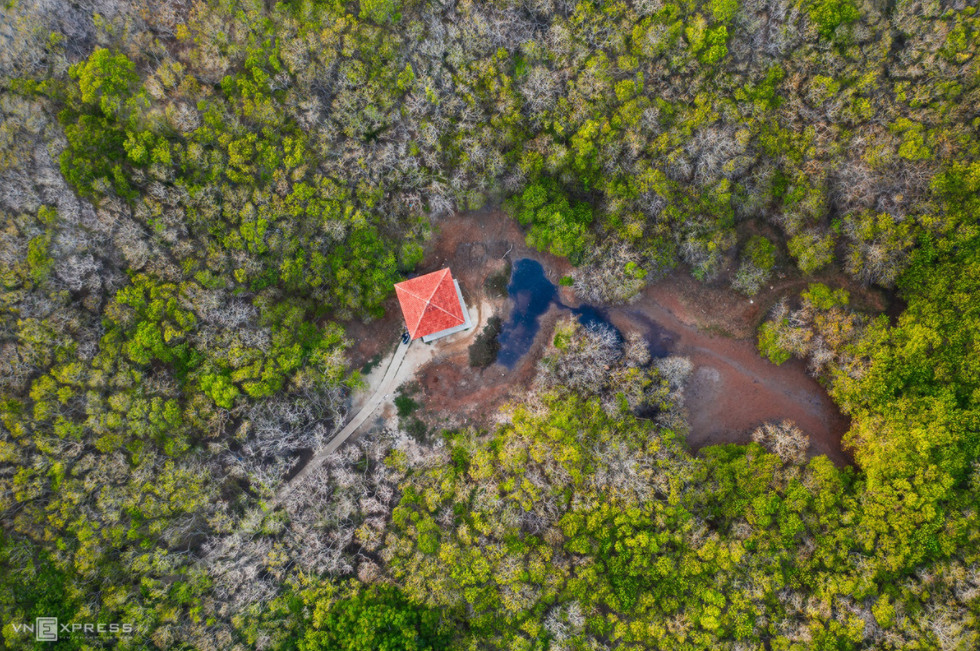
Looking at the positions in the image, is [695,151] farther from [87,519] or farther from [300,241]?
[87,519]

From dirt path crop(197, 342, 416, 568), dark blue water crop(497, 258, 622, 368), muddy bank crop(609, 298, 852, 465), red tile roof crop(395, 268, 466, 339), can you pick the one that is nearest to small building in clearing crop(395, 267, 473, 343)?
red tile roof crop(395, 268, 466, 339)

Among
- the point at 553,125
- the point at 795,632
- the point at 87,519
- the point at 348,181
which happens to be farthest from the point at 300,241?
the point at 795,632

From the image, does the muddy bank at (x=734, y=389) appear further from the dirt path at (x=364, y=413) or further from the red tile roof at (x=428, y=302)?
the dirt path at (x=364, y=413)

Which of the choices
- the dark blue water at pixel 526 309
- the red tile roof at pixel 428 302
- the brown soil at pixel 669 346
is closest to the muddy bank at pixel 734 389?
the brown soil at pixel 669 346

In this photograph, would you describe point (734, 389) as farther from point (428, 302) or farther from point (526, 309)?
point (428, 302)

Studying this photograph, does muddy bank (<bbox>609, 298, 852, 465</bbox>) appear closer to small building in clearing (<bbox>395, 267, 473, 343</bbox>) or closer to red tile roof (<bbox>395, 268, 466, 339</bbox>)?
small building in clearing (<bbox>395, 267, 473, 343</bbox>)

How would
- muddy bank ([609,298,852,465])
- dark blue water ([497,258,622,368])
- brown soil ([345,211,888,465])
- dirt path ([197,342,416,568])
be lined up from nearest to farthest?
dirt path ([197,342,416,568])
muddy bank ([609,298,852,465])
brown soil ([345,211,888,465])
dark blue water ([497,258,622,368])

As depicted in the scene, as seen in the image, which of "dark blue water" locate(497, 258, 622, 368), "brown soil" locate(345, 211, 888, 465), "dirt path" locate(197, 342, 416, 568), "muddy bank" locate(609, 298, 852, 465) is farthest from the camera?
"dark blue water" locate(497, 258, 622, 368)
